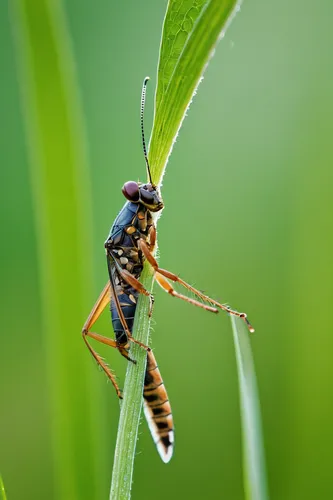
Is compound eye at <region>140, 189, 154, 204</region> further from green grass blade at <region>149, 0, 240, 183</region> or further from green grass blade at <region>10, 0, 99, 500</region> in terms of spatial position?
green grass blade at <region>149, 0, 240, 183</region>

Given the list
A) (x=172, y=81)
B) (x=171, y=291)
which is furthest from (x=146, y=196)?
(x=172, y=81)

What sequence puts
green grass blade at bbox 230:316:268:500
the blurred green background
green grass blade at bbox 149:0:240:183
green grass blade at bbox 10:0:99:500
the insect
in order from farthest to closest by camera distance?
the blurred green background
the insect
green grass blade at bbox 10:0:99:500
green grass blade at bbox 230:316:268:500
green grass blade at bbox 149:0:240:183

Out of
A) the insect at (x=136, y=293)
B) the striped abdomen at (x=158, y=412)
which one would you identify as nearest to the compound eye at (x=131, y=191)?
the insect at (x=136, y=293)

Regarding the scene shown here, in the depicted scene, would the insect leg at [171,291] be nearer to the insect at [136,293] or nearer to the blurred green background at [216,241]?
the insect at [136,293]

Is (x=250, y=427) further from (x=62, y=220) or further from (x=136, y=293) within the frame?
(x=136, y=293)

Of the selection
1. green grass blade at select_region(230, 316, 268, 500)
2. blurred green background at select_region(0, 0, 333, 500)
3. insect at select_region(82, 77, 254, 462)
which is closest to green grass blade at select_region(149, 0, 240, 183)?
green grass blade at select_region(230, 316, 268, 500)

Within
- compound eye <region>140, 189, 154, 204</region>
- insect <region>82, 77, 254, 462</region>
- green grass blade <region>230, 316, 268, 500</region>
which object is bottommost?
green grass blade <region>230, 316, 268, 500</region>
